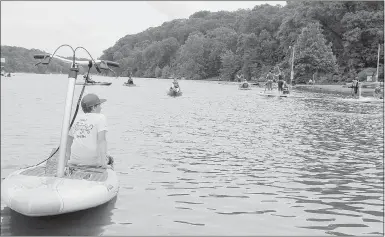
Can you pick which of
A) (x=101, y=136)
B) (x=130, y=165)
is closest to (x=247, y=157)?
(x=130, y=165)

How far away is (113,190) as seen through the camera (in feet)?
26.2

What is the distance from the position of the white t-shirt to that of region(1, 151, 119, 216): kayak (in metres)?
0.23

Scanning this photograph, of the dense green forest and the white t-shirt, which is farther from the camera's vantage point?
the dense green forest

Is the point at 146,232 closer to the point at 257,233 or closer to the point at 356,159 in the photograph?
the point at 257,233

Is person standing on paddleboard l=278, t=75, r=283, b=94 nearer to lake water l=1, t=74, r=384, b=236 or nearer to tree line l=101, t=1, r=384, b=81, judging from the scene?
lake water l=1, t=74, r=384, b=236

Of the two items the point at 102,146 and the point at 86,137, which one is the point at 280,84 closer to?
the point at 102,146

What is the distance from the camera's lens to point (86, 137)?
8.25m

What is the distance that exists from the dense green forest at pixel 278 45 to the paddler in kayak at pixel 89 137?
2704 centimetres

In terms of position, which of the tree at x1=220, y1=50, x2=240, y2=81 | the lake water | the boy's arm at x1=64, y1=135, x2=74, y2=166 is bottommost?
the lake water

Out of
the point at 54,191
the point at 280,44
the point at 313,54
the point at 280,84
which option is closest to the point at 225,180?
the point at 54,191

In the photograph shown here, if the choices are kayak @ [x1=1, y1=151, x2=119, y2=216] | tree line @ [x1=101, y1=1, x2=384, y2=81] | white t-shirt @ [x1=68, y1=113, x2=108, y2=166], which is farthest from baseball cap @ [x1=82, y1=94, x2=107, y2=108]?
tree line @ [x1=101, y1=1, x2=384, y2=81]

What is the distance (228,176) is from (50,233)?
5.13 meters

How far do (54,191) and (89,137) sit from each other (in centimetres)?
159

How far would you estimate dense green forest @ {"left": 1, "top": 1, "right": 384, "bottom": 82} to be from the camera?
86.1 meters
